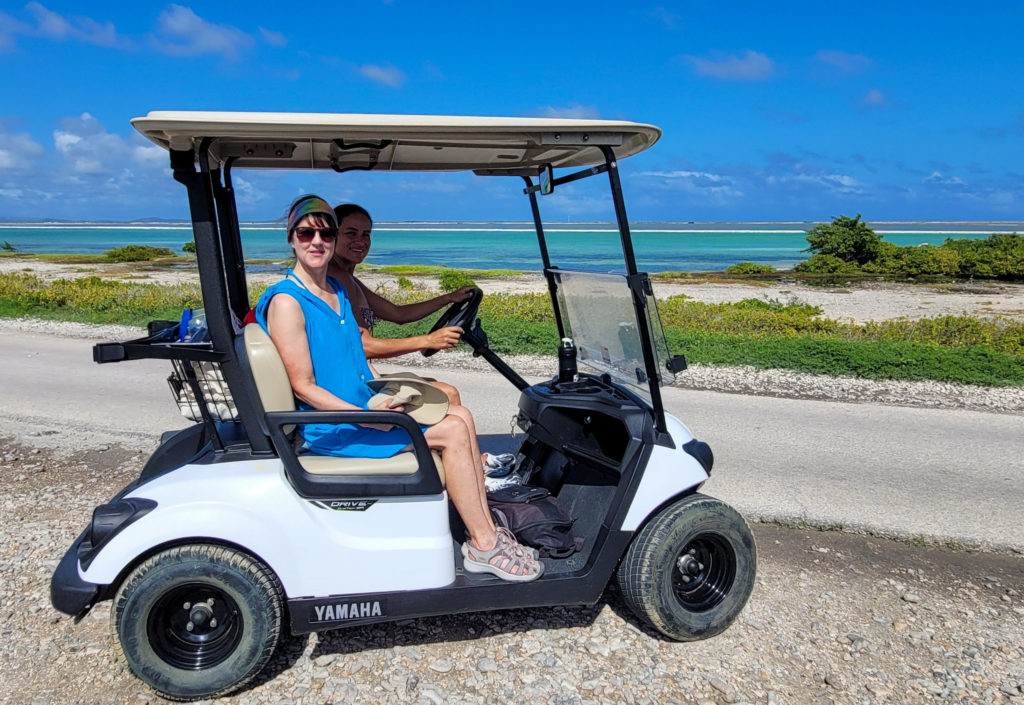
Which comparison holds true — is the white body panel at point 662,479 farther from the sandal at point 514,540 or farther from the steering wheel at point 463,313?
the steering wheel at point 463,313

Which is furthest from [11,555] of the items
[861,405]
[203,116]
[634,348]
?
[861,405]

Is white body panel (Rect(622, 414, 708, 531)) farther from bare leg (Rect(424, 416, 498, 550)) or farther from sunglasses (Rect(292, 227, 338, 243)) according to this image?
sunglasses (Rect(292, 227, 338, 243))

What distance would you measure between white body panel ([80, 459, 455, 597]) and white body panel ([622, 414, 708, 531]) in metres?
0.78

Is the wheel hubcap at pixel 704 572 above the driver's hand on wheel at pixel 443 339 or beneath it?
beneath

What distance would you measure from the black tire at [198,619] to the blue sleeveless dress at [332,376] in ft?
1.67

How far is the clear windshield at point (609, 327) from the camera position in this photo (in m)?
3.36

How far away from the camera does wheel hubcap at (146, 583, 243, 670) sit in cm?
276

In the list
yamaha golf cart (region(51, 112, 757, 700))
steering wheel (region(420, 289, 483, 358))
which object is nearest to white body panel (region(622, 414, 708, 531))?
yamaha golf cart (region(51, 112, 757, 700))

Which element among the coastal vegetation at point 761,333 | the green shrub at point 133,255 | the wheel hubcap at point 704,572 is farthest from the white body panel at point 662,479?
the green shrub at point 133,255

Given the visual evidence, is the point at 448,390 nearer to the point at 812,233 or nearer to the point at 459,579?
the point at 459,579

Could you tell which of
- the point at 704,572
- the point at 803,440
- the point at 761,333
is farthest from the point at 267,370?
the point at 761,333

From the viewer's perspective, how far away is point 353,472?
2807mm

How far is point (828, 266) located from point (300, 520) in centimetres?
3084

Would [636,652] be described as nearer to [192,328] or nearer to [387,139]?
[192,328]
